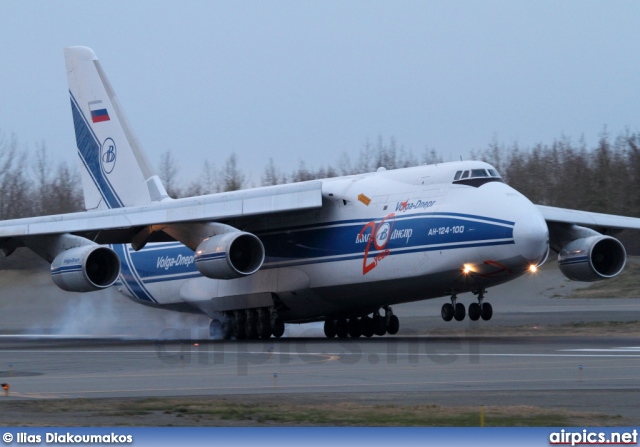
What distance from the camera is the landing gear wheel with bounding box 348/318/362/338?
27922 millimetres

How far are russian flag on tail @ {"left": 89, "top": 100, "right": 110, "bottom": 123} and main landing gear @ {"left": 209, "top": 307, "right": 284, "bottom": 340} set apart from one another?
7.95 m

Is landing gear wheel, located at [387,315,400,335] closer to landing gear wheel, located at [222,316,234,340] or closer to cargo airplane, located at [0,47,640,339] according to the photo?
cargo airplane, located at [0,47,640,339]

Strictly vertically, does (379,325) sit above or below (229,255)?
Answer: below

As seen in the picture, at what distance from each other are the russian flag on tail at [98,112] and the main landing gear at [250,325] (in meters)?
7.95

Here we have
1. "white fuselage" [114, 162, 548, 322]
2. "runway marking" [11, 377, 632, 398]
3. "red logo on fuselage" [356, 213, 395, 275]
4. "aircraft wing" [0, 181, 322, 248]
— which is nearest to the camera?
"runway marking" [11, 377, 632, 398]

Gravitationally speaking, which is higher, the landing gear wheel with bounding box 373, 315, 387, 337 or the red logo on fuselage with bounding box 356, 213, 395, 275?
the red logo on fuselage with bounding box 356, 213, 395, 275

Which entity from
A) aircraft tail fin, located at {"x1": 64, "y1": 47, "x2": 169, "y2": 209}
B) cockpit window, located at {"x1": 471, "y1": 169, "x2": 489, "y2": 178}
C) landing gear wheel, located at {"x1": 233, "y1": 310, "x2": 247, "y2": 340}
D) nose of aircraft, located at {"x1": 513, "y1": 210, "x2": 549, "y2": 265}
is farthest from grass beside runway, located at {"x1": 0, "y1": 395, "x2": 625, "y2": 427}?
aircraft tail fin, located at {"x1": 64, "y1": 47, "x2": 169, "y2": 209}

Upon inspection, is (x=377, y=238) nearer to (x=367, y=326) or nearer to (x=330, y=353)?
(x=367, y=326)

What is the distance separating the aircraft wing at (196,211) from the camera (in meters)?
26.1

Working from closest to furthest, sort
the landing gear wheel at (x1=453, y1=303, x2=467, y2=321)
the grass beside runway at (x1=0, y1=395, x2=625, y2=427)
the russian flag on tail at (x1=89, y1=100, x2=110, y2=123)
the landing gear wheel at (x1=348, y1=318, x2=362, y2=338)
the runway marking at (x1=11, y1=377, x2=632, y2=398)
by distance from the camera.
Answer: the grass beside runway at (x1=0, y1=395, x2=625, y2=427) → the runway marking at (x1=11, y1=377, x2=632, y2=398) → the landing gear wheel at (x1=453, y1=303, x2=467, y2=321) → the landing gear wheel at (x1=348, y1=318, x2=362, y2=338) → the russian flag on tail at (x1=89, y1=100, x2=110, y2=123)

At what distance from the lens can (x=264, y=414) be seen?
11148mm

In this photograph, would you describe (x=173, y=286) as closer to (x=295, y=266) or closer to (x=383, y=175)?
(x=295, y=266)

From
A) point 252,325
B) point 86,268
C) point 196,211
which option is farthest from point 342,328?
point 86,268

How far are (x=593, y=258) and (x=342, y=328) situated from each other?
268 inches
